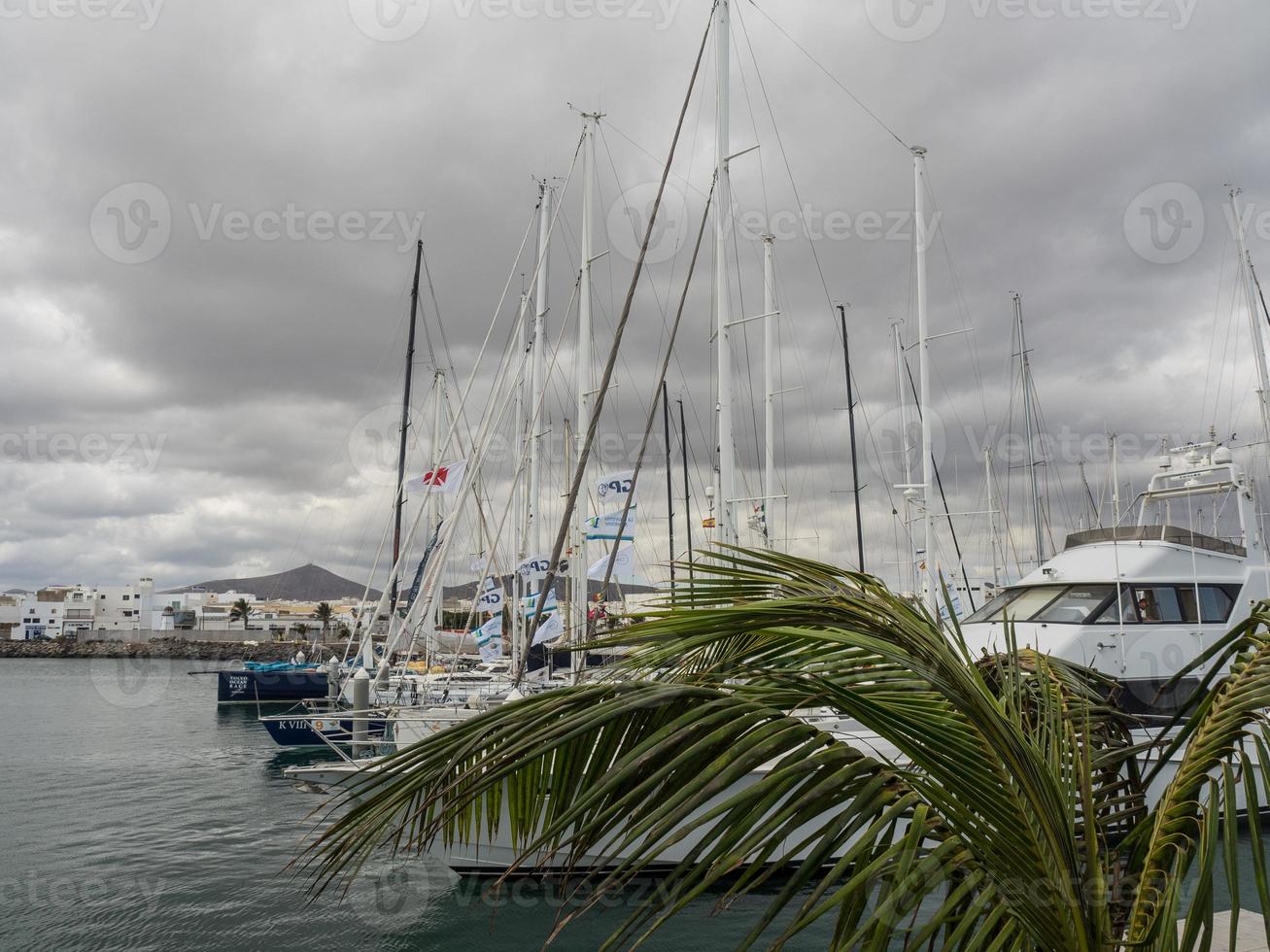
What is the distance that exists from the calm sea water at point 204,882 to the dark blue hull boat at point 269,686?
13.9 metres

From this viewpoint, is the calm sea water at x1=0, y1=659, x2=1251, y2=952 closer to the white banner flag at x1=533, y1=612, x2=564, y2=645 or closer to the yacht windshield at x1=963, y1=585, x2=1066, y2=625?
the yacht windshield at x1=963, y1=585, x2=1066, y2=625

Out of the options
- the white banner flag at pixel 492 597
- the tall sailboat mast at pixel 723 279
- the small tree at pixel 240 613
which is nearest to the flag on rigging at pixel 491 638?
the white banner flag at pixel 492 597

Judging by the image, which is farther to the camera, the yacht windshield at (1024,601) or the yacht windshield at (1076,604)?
the yacht windshield at (1024,601)

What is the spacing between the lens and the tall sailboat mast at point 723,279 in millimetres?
14055

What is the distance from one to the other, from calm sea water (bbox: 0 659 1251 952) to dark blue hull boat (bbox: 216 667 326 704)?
13942 millimetres

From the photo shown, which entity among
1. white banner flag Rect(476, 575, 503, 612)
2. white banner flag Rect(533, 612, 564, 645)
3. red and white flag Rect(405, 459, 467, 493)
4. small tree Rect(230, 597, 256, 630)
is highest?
red and white flag Rect(405, 459, 467, 493)

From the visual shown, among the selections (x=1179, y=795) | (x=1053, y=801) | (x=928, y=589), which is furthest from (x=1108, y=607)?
(x=1053, y=801)

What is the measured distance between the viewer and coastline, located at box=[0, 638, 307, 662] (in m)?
114

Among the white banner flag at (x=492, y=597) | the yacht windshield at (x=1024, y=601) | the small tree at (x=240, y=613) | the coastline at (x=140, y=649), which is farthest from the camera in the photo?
the small tree at (x=240, y=613)

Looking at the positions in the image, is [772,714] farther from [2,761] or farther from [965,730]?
[2,761]

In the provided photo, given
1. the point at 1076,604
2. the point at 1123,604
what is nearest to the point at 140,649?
→ the point at 1076,604

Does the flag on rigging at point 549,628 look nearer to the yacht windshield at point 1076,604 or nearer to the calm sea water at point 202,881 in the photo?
the calm sea water at point 202,881

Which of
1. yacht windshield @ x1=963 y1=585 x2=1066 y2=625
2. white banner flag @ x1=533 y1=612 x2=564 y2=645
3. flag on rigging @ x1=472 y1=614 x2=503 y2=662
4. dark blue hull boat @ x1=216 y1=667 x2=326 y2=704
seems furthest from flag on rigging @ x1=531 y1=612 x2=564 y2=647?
dark blue hull boat @ x1=216 y1=667 x2=326 y2=704

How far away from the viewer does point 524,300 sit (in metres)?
24.4
